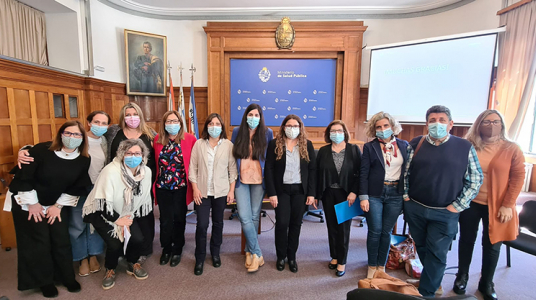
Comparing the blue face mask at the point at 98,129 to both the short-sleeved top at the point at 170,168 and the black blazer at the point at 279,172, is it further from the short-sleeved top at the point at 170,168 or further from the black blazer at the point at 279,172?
the black blazer at the point at 279,172

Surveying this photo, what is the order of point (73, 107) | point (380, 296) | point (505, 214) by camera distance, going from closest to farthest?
point (380, 296) → point (505, 214) → point (73, 107)

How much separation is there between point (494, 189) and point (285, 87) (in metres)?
4.12

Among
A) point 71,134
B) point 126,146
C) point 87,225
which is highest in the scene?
point 71,134

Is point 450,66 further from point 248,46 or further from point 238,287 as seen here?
point 238,287

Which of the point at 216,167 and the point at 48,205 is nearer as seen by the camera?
the point at 48,205

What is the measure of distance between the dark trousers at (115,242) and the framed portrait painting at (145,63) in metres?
3.59

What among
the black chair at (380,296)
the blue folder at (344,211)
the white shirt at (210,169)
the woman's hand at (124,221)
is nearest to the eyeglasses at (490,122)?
the blue folder at (344,211)

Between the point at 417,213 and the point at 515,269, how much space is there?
165cm

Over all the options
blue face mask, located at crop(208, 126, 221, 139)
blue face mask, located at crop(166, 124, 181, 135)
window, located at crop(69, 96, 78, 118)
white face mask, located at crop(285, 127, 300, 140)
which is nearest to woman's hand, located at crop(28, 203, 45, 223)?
blue face mask, located at crop(166, 124, 181, 135)

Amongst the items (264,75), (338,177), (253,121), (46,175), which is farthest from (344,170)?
(264,75)

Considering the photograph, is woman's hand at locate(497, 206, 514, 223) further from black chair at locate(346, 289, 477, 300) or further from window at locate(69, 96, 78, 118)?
window at locate(69, 96, 78, 118)

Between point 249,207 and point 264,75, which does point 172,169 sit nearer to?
point 249,207

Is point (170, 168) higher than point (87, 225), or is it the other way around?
point (170, 168)

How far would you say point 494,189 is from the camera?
199 cm
